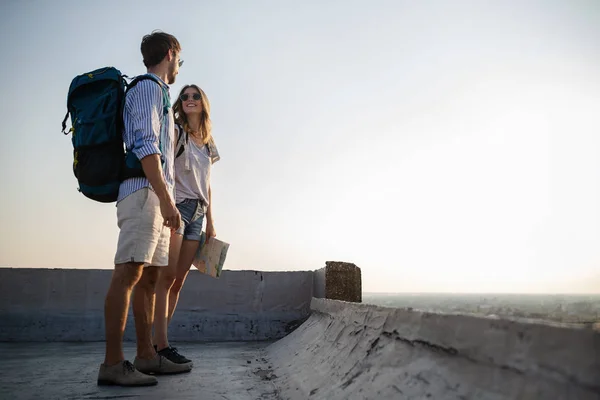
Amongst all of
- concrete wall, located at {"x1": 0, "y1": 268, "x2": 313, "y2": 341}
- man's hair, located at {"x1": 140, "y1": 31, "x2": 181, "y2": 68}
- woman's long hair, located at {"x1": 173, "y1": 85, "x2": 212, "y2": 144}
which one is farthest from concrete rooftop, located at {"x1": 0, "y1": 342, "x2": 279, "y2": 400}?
man's hair, located at {"x1": 140, "y1": 31, "x2": 181, "y2": 68}

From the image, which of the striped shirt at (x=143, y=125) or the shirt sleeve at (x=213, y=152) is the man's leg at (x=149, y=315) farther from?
the shirt sleeve at (x=213, y=152)

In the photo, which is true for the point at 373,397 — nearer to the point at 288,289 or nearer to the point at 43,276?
the point at 288,289

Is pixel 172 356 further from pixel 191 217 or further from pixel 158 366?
pixel 191 217

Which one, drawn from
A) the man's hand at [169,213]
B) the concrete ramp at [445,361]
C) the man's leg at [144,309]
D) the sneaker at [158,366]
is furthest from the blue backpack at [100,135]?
the concrete ramp at [445,361]

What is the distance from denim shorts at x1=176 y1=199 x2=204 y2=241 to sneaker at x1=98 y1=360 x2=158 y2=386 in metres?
1.13

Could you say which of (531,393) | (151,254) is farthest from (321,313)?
(531,393)

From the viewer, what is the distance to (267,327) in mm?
4918

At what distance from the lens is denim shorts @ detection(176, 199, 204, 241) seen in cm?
332

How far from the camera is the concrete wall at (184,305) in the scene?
4727 millimetres

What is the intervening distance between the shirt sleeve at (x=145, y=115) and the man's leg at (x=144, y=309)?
2.58ft

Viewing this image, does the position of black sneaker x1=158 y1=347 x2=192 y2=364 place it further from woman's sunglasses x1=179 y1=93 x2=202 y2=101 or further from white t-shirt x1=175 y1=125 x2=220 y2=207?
woman's sunglasses x1=179 y1=93 x2=202 y2=101

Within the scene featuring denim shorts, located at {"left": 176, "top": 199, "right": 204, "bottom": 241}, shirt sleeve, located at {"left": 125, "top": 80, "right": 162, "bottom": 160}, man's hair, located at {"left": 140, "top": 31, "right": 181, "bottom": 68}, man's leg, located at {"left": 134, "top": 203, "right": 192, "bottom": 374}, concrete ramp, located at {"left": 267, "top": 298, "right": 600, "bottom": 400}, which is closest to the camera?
concrete ramp, located at {"left": 267, "top": 298, "right": 600, "bottom": 400}

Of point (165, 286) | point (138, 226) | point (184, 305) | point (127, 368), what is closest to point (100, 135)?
point (138, 226)

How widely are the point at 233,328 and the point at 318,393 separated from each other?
10.2ft
